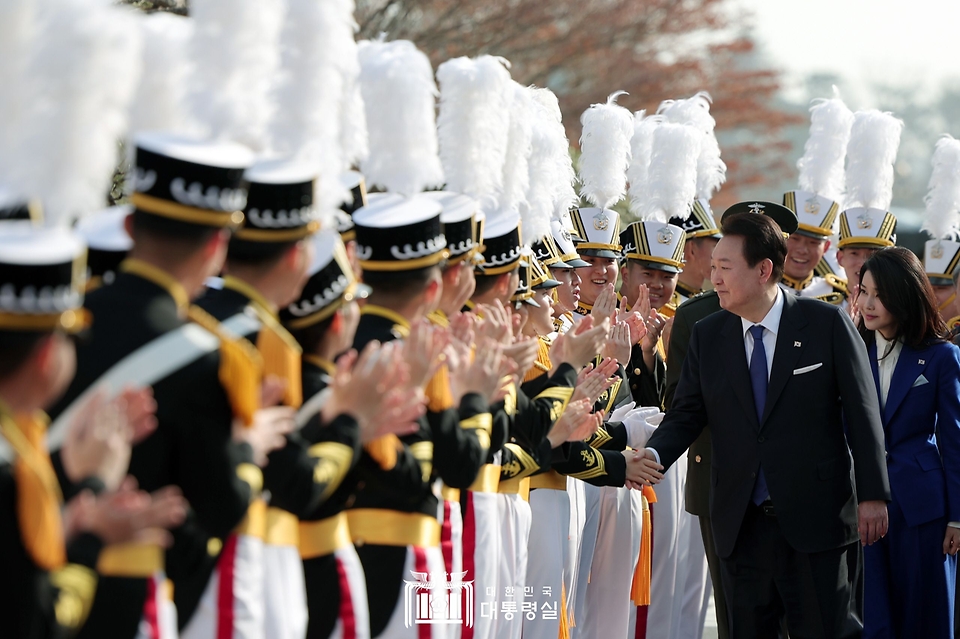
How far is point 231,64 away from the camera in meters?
3.42

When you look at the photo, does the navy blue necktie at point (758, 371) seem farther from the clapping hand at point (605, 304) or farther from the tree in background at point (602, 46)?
the tree in background at point (602, 46)

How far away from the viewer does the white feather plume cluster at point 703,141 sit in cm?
933

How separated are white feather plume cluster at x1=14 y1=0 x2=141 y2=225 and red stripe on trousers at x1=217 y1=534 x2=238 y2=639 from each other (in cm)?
93

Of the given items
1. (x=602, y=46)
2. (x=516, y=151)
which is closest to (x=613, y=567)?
(x=516, y=151)

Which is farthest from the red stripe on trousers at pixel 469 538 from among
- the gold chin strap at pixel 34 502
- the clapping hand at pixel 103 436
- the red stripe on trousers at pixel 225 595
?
the gold chin strap at pixel 34 502

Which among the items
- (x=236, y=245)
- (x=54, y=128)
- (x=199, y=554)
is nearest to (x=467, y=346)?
(x=236, y=245)

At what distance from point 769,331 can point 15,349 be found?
13.5ft

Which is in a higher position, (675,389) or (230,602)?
(675,389)

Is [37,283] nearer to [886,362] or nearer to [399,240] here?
[399,240]

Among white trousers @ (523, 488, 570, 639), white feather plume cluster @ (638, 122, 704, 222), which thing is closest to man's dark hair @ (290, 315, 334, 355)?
white trousers @ (523, 488, 570, 639)

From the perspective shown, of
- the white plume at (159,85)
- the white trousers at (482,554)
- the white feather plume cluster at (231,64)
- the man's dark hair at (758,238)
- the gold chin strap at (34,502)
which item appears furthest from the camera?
the man's dark hair at (758,238)

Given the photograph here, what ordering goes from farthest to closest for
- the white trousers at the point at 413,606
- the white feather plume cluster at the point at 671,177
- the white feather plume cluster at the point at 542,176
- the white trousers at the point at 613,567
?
1. the white feather plume cluster at the point at 671,177
2. the white trousers at the point at 613,567
3. the white feather plume cluster at the point at 542,176
4. the white trousers at the point at 413,606

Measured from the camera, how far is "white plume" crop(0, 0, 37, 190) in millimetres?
3059

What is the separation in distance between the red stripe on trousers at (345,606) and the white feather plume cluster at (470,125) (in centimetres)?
173
